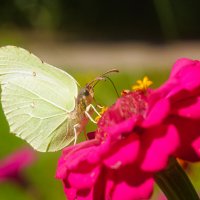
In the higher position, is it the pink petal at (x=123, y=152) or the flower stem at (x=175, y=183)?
the pink petal at (x=123, y=152)

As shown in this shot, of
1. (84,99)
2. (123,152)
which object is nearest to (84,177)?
(123,152)

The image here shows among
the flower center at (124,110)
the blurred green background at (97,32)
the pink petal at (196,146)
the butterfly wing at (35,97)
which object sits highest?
the flower center at (124,110)

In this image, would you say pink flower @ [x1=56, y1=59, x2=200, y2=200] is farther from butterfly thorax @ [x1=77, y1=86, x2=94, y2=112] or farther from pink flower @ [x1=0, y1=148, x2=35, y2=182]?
pink flower @ [x1=0, y1=148, x2=35, y2=182]

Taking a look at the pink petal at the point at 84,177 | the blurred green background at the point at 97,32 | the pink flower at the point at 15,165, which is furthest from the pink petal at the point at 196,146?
the blurred green background at the point at 97,32

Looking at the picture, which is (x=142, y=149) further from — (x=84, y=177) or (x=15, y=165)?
(x=15, y=165)

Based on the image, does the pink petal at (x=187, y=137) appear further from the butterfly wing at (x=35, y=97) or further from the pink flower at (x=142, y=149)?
the butterfly wing at (x=35, y=97)

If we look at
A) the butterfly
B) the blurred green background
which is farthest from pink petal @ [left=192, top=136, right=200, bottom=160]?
the blurred green background

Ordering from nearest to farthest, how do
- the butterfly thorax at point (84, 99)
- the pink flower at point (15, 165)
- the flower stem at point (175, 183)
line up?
the flower stem at point (175, 183), the butterfly thorax at point (84, 99), the pink flower at point (15, 165)

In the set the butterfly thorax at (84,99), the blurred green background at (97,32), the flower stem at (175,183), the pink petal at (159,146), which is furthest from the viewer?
the blurred green background at (97,32)
